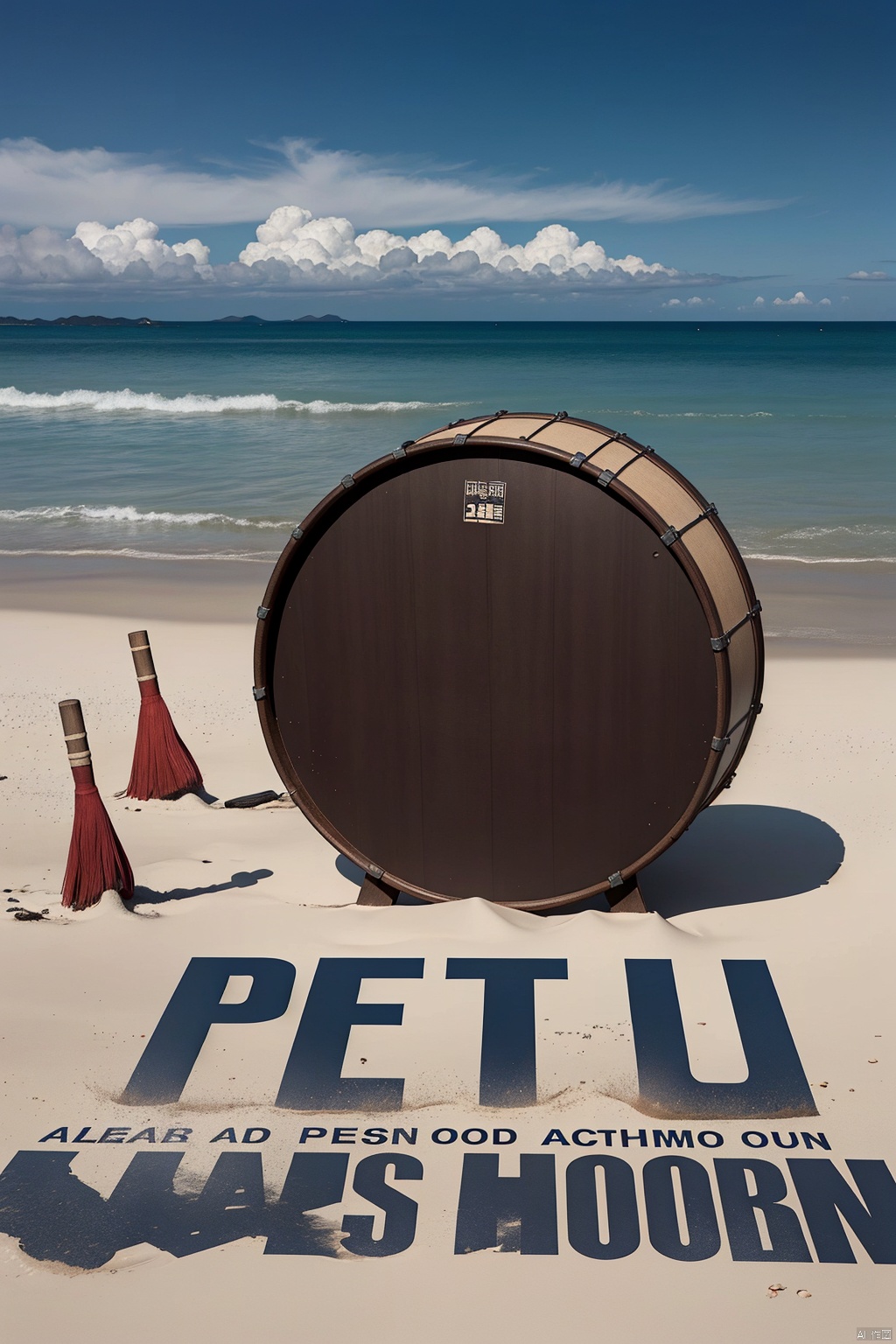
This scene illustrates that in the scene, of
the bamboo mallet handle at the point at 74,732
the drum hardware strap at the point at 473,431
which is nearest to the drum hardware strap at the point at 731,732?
the drum hardware strap at the point at 473,431

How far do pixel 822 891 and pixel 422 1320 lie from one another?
10.9 feet

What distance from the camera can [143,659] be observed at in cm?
732

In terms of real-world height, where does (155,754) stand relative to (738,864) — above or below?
above

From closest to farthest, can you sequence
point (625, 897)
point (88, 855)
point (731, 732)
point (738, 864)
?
1. point (731, 732)
2. point (625, 897)
3. point (88, 855)
4. point (738, 864)

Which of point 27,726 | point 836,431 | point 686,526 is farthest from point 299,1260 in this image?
point 836,431

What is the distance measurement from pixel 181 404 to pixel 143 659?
Answer: 33.8 metres

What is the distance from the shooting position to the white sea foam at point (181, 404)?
3775 cm

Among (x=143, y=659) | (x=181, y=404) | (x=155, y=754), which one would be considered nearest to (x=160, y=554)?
(x=143, y=659)

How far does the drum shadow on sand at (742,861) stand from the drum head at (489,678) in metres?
0.88

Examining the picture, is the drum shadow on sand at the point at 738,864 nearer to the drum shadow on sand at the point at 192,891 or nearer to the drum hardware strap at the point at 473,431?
the drum shadow on sand at the point at 192,891

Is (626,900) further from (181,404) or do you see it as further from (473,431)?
(181,404)

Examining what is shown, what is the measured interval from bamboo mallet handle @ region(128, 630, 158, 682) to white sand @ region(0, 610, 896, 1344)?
0.78m

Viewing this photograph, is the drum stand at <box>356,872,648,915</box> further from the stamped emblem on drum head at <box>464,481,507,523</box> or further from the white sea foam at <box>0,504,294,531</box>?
the white sea foam at <box>0,504,294,531</box>

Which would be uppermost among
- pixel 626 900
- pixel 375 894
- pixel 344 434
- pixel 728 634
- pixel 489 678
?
pixel 728 634
